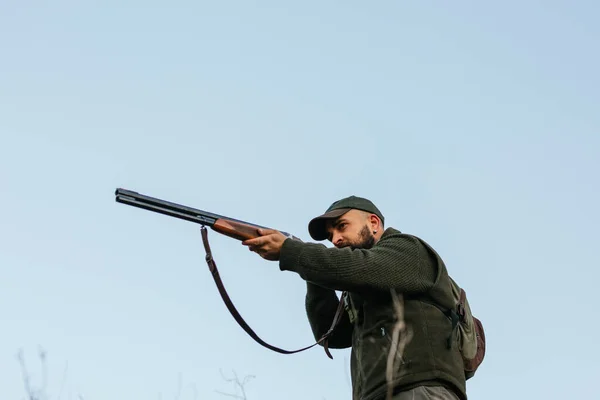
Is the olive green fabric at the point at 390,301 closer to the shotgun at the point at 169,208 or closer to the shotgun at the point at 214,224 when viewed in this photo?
the shotgun at the point at 214,224

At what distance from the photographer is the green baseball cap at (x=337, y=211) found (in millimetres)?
6518

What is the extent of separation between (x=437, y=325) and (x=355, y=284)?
0.59 m

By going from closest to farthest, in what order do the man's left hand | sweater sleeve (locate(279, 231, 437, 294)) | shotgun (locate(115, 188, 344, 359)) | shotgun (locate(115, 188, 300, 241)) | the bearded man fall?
the bearded man < sweater sleeve (locate(279, 231, 437, 294)) < the man's left hand < shotgun (locate(115, 188, 344, 359)) < shotgun (locate(115, 188, 300, 241))

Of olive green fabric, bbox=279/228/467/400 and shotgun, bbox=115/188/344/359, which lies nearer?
olive green fabric, bbox=279/228/467/400

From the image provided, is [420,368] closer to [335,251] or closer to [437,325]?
[437,325]

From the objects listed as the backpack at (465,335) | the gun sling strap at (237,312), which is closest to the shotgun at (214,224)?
the gun sling strap at (237,312)

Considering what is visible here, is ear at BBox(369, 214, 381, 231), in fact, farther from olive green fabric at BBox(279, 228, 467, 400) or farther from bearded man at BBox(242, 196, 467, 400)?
olive green fabric at BBox(279, 228, 467, 400)

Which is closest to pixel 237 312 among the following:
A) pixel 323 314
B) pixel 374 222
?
pixel 323 314

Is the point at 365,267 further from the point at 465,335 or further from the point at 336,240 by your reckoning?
the point at 336,240

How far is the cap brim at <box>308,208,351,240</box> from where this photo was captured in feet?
21.3

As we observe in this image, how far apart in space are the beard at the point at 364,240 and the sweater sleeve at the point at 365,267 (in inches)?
25.2

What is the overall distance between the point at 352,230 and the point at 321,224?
0.26 m

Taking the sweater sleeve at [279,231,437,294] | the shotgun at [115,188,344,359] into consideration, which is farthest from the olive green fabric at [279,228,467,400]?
the shotgun at [115,188,344,359]

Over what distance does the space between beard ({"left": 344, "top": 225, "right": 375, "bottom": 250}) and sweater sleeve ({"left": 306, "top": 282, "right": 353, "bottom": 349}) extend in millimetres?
472
